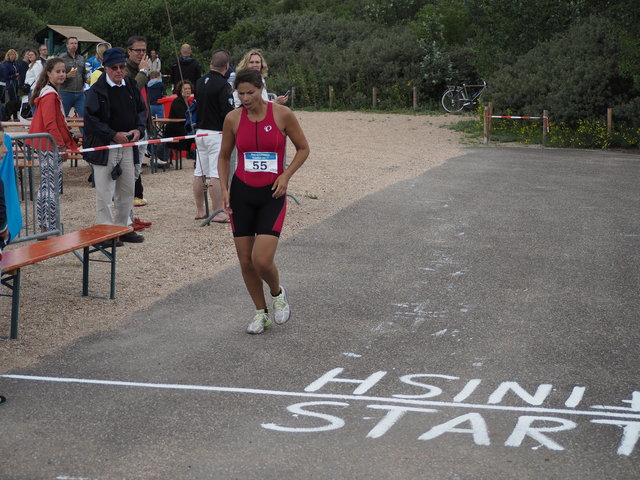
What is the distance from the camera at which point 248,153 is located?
6.50 metres

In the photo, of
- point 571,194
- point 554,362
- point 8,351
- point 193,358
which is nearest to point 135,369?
point 193,358

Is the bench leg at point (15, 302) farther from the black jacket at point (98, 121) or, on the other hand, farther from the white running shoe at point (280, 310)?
the black jacket at point (98, 121)

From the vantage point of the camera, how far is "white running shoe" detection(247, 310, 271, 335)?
6656mm

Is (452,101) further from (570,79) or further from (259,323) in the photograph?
(259,323)

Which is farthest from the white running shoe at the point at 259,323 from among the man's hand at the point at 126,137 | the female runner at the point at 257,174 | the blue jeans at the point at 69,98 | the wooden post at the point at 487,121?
the wooden post at the point at 487,121

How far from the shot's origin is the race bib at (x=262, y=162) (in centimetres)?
647

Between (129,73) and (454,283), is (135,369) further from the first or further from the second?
(129,73)

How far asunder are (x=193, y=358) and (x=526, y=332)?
240 cm

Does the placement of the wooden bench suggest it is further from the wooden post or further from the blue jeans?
the wooden post

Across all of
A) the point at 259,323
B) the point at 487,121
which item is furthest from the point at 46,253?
the point at 487,121

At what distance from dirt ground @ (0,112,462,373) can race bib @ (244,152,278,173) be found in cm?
162

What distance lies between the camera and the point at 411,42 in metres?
35.8

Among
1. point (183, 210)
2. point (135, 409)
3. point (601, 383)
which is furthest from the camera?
point (183, 210)

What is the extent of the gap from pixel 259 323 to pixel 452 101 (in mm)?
27016
